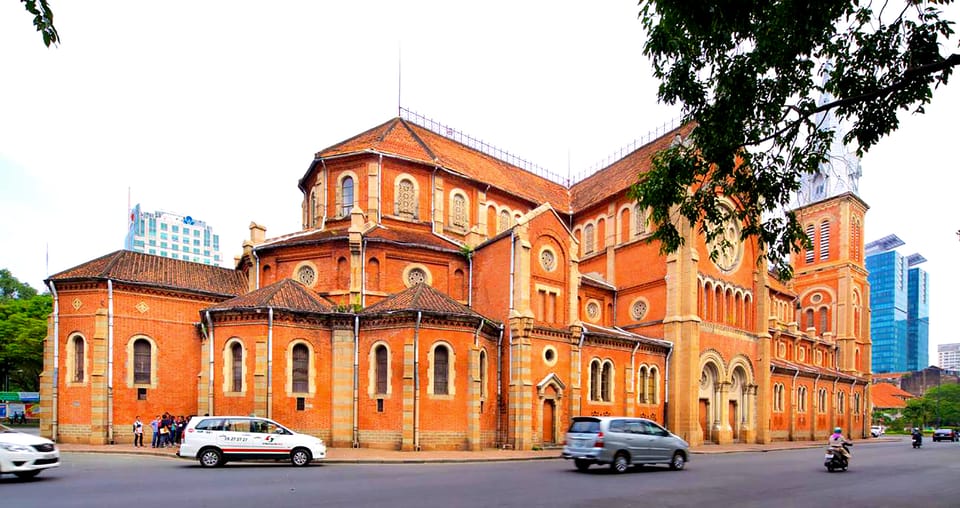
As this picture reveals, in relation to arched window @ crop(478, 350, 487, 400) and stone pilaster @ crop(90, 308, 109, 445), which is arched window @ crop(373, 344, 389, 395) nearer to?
arched window @ crop(478, 350, 487, 400)

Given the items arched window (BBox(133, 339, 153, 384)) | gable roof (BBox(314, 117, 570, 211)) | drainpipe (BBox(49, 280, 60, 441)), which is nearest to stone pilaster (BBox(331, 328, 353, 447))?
arched window (BBox(133, 339, 153, 384))

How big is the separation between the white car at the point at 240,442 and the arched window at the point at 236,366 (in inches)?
278

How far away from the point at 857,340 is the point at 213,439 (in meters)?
58.6

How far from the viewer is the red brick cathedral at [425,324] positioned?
26000mm

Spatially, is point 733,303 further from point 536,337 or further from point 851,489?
point 851,489

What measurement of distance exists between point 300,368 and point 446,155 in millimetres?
17752

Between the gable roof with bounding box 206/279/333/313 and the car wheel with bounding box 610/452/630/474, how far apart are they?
14.1 metres

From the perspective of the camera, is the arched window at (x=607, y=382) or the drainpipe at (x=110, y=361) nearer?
the drainpipe at (x=110, y=361)

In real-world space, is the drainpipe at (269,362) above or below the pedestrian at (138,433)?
above

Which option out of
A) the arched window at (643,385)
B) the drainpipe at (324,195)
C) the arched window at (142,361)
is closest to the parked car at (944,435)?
the arched window at (643,385)

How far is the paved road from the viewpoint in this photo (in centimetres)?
1212

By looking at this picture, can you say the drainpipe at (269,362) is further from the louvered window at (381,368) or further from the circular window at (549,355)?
the circular window at (549,355)

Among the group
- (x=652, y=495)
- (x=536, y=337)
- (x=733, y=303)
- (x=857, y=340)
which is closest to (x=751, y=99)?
(x=652, y=495)

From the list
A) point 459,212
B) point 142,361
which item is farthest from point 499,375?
point 142,361
